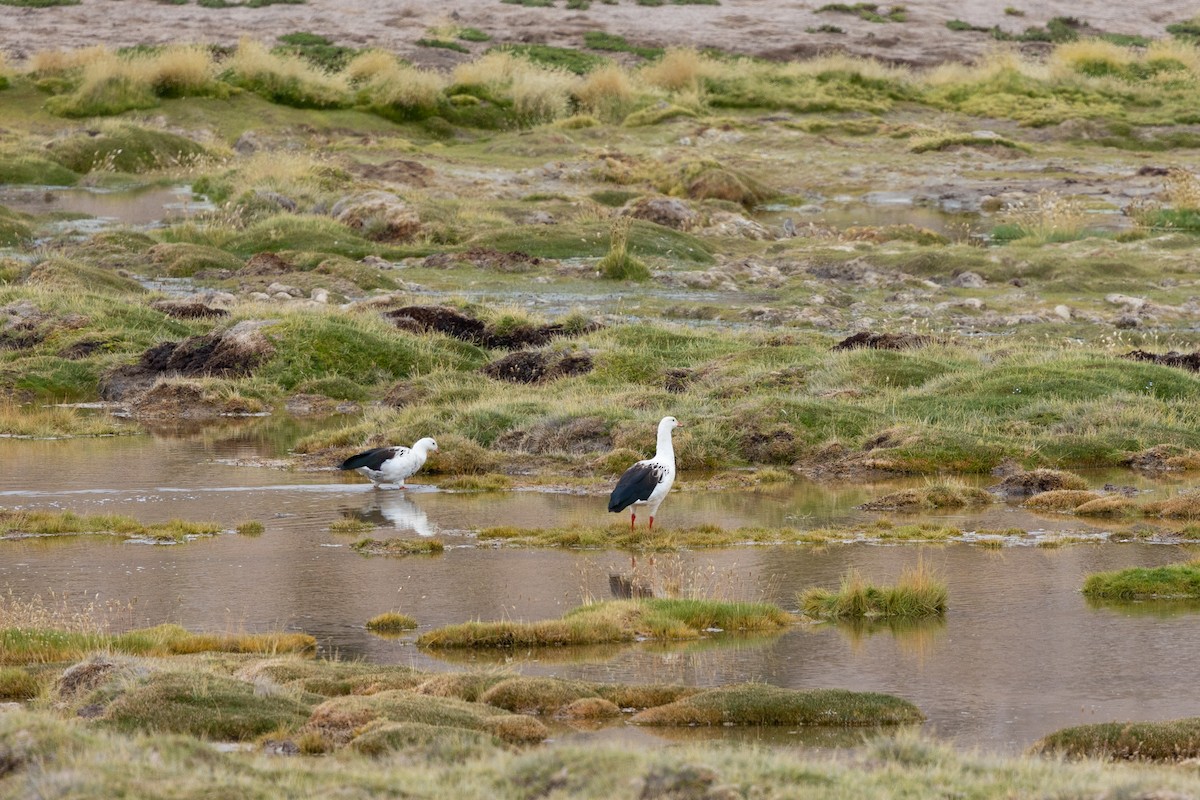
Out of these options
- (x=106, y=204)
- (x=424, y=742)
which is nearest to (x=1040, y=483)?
(x=424, y=742)

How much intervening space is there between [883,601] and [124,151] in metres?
39.8

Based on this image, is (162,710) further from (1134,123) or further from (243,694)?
(1134,123)

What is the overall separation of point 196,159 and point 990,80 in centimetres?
3258

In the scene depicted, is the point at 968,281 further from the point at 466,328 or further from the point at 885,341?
the point at 466,328

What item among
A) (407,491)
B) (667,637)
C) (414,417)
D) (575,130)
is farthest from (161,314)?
(575,130)

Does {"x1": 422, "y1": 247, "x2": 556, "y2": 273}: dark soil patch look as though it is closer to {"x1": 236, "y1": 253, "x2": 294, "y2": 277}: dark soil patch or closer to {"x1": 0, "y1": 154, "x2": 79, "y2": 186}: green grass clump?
{"x1": 236, "y1": 253, "x2": 294, "y2": 277}: dark soil patch

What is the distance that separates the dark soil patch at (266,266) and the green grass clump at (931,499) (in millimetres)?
18485

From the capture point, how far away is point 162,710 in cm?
977

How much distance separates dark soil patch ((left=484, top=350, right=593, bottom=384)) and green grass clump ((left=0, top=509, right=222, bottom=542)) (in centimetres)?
893

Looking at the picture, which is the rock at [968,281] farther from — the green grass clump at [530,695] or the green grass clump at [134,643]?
the green grass clump at [530,695]

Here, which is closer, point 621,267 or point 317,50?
point 621,267

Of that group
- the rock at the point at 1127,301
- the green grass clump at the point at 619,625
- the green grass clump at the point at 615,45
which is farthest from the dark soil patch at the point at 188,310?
the green grass clump at the point at 615,45

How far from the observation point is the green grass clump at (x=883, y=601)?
45.1ft

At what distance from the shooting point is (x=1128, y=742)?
389 inches
